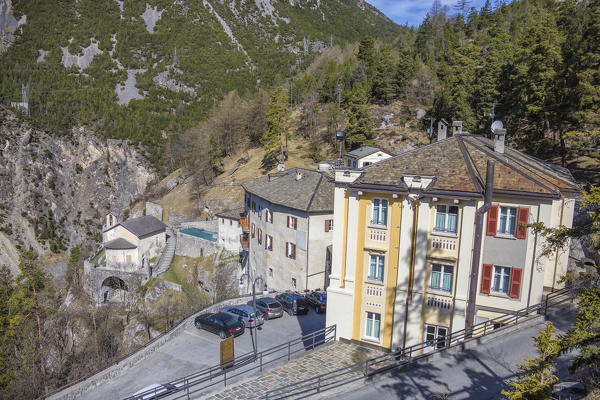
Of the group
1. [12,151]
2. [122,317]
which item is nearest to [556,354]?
[122,317]

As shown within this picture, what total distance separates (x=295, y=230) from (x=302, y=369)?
19.9 meters

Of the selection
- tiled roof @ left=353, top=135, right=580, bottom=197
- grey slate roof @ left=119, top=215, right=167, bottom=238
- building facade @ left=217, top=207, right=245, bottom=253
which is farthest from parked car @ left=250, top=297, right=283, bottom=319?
grey slate roof @ left=119, top=215, right=167, bottom=238

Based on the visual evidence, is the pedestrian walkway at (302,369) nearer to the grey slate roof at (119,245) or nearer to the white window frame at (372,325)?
the white window frame at (372,325)

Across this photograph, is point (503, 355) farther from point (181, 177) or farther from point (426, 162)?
point (181, 177)

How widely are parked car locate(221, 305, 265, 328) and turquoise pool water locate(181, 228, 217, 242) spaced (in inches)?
1058

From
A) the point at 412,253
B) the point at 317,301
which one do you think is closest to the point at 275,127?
the point at 317,301

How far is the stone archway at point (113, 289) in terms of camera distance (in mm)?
54375

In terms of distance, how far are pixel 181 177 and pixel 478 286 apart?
76.2 metres

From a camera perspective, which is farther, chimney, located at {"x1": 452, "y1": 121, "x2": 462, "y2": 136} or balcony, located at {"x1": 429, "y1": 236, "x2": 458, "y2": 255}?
chimney, located at {"x1": 452, "y1": 121, "x2": 462, "y2": 136}

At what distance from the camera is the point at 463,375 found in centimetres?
1450

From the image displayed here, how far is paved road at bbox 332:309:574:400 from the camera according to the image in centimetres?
1369

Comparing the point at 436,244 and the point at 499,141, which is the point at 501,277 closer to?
the point at 436,244

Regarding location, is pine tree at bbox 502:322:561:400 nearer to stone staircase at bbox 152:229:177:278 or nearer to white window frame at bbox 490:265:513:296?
white window frame at bbox 490:265:513:296

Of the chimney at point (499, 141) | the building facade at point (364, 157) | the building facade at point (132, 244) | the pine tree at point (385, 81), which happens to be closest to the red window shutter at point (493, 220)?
the chimney at point (499, 141)
